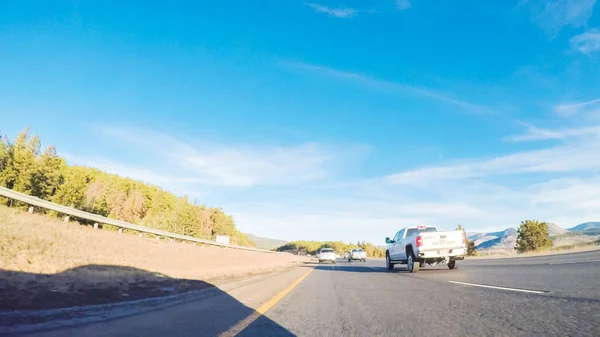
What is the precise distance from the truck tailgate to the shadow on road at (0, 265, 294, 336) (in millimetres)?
9548

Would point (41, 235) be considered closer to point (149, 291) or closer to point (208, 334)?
point (149, 291)

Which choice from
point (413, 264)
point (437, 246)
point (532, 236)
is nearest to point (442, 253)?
point (437, 246)

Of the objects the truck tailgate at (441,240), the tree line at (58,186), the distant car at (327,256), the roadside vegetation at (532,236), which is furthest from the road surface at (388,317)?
the roadside vegetation at (532,236)

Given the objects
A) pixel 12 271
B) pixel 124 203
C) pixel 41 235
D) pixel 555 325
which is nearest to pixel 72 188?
pixel 124 203

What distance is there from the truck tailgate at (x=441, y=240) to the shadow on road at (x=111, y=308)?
31.3 ft

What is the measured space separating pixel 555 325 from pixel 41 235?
36.5 ft

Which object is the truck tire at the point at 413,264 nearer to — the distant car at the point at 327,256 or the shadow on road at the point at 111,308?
the shadow on road at the point at 111,308

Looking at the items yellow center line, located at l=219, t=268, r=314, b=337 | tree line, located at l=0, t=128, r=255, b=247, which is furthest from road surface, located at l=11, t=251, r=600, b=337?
tree line, located at l=0, t=128, r=255, b=247

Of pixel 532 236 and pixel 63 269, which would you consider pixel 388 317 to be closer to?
pixel 63 269

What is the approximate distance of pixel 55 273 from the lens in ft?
23.0


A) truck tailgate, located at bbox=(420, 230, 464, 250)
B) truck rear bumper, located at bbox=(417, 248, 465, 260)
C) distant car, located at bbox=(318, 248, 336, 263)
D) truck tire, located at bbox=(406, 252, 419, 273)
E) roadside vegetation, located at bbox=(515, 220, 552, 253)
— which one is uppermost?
roadside vegetation, located at bbox=(515, 220, 552, 253)

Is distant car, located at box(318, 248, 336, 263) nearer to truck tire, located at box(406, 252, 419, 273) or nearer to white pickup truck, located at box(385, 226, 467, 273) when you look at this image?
truck tire, located at box(406, 252, 419, 273)

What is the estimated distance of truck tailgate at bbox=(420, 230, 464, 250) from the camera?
13875mm

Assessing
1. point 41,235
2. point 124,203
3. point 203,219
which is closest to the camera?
point 41,235
